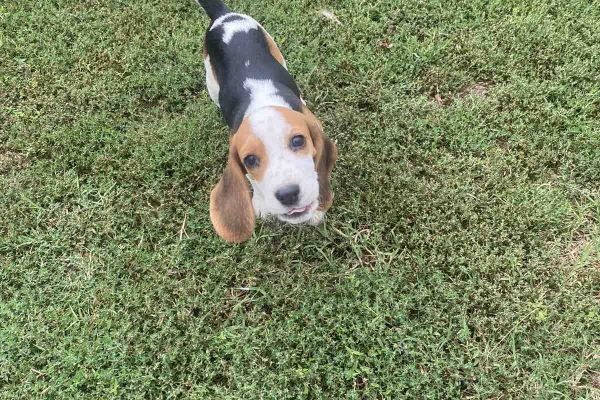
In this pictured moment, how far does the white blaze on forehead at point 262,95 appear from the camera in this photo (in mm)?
3332

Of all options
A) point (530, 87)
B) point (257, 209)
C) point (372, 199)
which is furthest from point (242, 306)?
point (530, 87)

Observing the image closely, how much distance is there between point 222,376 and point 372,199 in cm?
168

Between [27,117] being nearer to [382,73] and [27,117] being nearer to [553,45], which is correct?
[382,73]

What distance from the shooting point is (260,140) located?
2824 mm

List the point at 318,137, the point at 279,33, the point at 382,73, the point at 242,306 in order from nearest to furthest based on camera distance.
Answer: the point at 318,137
the point at 242,306
the point at 382,73
the point at 279,33

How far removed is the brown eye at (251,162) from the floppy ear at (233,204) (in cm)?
14

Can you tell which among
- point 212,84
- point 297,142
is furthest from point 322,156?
point 212,84

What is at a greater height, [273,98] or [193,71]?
[273,98]

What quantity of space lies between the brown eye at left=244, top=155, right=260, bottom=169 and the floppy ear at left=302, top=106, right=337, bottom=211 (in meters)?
0.40

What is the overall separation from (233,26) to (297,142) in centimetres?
154

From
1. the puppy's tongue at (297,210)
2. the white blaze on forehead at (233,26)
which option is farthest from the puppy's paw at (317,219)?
the white blaze on forehead at (233,26)

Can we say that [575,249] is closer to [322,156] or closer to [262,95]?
[322,156]

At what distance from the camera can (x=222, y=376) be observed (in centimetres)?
330

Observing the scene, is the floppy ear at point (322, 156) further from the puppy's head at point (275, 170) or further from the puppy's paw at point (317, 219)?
the puppy's paw at point (317, 219)
